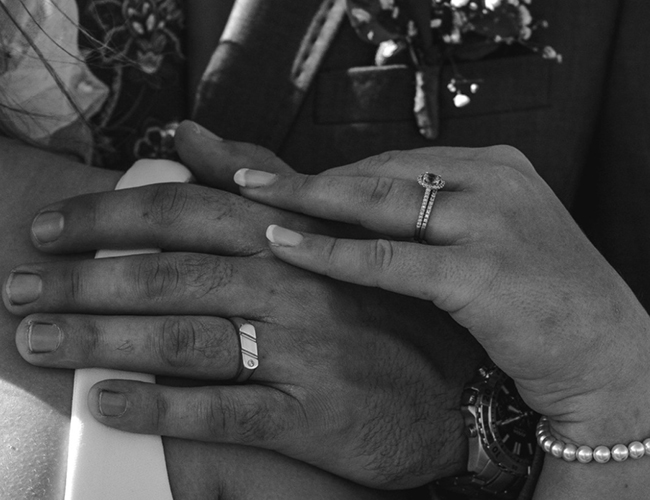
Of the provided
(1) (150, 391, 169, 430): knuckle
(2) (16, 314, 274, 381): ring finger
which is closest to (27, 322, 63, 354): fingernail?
(2) (16, 314, 274, 381): ring finger

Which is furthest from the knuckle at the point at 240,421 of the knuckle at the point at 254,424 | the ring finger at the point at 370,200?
the ring finger at the point at 370,200

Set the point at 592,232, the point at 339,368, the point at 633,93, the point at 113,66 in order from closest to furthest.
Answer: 1. the point at 339,368
2. the point at 113,66
3. the point at 633,93
4. the point at 592,232

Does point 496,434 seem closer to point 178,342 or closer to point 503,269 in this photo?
point 503,269

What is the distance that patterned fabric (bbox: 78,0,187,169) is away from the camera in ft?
3.41

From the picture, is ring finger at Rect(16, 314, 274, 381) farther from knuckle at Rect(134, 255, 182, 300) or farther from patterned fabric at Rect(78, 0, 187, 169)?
patterned fabric at Rect(78, 0, 187, 169)

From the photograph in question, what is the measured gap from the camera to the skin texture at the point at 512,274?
782mm

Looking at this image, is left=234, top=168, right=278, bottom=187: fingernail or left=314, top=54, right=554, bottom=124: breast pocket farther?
left=314, top=54, right=554, bottom=124: breast pocket

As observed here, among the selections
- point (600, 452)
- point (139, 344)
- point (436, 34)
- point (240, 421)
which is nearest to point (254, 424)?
point (240, 421)

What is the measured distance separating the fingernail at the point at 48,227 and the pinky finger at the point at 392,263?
0.22 m

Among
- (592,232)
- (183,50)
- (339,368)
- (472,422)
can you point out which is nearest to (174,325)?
(339,368)

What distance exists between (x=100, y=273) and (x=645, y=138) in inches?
33.0

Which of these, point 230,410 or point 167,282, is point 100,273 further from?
point 230,410

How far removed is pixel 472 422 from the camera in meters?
0.92

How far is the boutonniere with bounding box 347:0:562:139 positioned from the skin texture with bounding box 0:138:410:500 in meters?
0.45
